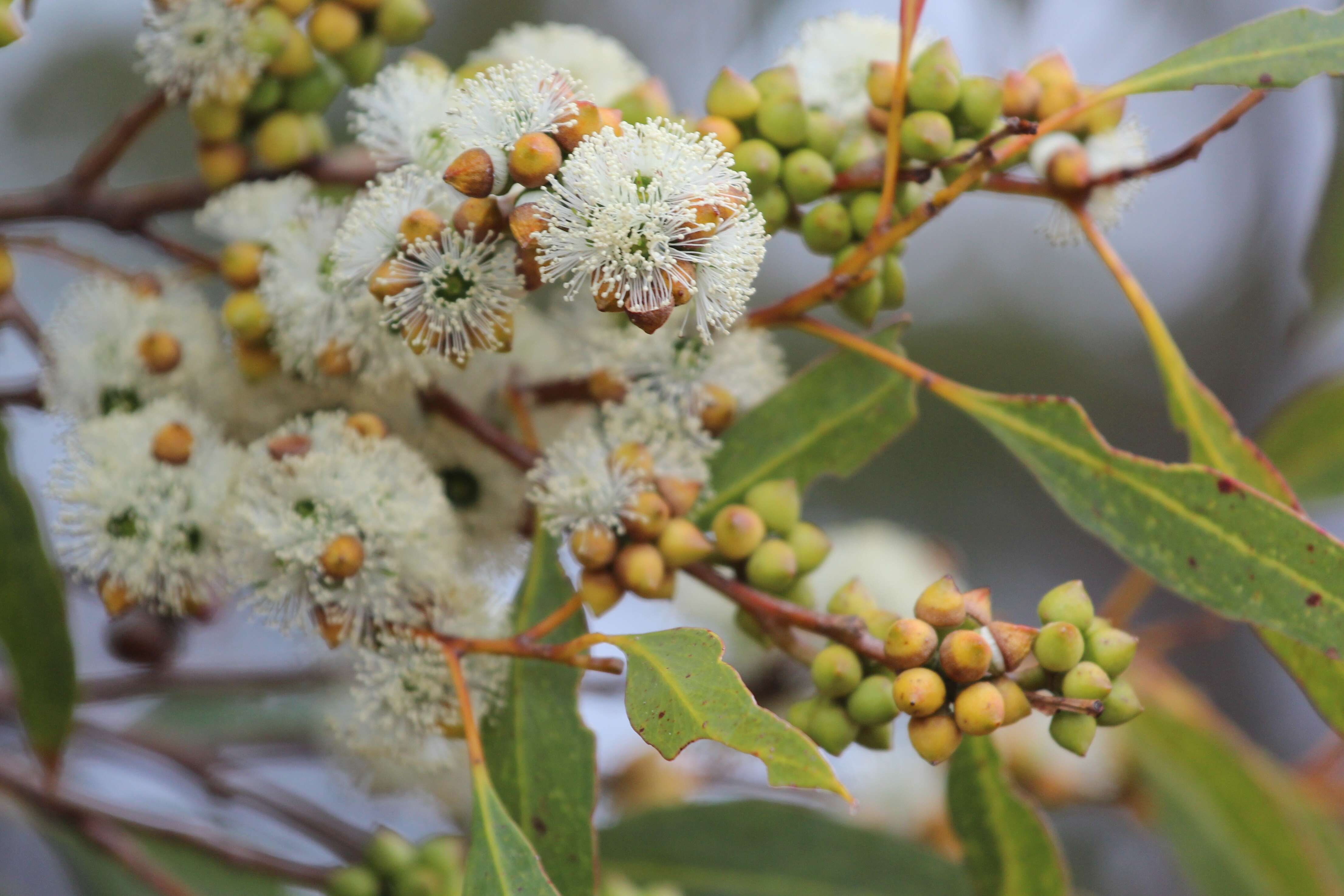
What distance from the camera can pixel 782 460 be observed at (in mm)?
846

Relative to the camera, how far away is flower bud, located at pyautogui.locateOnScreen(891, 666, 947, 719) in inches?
24.9

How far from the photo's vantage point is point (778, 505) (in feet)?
2.59

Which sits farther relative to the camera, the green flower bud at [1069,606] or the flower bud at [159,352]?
the flower bud at [159,352]

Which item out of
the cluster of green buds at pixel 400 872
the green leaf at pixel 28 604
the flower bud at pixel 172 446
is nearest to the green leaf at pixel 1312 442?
the cluster of green buds at pixel 400 872

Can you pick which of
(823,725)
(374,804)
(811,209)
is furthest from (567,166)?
(374,804)

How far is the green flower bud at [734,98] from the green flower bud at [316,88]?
0.33 meters

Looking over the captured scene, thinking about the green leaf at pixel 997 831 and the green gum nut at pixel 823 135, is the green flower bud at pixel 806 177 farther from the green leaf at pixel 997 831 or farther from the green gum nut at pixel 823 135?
the green leaf at pixel 997 831

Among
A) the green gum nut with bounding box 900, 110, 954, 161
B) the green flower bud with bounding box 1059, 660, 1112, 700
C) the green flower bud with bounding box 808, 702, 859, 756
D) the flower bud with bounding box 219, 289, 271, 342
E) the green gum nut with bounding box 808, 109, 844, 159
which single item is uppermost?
the green gum nut with bounding box 900, 110, 954, 161

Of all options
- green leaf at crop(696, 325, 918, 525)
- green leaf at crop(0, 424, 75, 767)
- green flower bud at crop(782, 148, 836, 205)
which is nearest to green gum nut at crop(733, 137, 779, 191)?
green flower bud at crop(782, 148, 836, 205)

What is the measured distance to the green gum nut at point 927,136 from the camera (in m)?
0.76

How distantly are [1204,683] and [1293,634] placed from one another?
2.45 meters

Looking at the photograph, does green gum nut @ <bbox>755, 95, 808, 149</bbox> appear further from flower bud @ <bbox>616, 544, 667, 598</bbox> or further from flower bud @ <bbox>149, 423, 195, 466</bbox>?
flower bud @ <bbox>149, 423, 195, 466</bbox>

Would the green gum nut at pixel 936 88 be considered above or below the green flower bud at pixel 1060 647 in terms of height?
above

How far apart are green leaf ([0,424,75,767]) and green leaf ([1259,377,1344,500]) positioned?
1.19 meters
